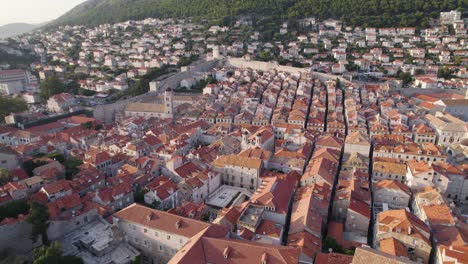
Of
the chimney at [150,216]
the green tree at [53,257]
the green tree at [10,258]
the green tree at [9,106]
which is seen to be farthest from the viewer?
the green tree at [9,106]

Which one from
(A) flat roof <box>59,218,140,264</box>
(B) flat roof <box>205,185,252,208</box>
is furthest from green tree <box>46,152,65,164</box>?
(B) flat roof <box>205,185,252,208</box>

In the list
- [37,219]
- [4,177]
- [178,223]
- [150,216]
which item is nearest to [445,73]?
[178,223]

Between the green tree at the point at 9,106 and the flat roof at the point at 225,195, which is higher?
the green tree at the point at 9,106

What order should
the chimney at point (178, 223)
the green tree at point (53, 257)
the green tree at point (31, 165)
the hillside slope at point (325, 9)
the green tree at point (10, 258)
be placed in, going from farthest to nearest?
the hillside slope at point (325, 9)
the green tree at point (31, 165)
the chimney at point (178, 223)
the green tree at point (10, 258)
the green tree at point (53, 257)

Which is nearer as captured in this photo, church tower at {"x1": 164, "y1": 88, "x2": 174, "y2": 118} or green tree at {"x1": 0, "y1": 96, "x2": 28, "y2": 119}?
green tree at {"x1": 0, "y1": 96, "x2": 28, "y2": 119}

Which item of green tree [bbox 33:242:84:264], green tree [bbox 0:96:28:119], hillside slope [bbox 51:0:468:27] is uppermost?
hillside slope [bbox 51:0:468:27]

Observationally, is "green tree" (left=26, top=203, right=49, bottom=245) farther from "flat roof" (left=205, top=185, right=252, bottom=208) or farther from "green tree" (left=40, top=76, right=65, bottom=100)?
"green tree" (left=40, top=76, right=65, bottom=100)

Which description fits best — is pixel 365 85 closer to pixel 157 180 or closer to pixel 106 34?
pixel 157 180

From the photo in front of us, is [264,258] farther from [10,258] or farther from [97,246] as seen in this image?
[10,258]

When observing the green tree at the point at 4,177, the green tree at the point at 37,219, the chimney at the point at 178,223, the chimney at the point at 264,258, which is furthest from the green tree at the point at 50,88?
the chimney at the point at 264,258

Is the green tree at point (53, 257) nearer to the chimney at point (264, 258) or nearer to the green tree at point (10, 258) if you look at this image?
the green tree at point (10, 258)
